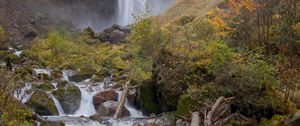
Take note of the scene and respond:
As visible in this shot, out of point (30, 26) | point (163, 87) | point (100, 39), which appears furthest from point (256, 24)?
point (30, 26)

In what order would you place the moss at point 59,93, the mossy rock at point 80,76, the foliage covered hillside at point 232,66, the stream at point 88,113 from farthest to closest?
the mossy rock at point 80,76 < the moss at point 59,93 < the stream at point 88,113 < the foliage covered hillside at point 232,66

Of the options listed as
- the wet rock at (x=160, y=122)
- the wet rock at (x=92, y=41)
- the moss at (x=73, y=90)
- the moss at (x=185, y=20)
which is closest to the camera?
the wet rock at (x=160, y=122)

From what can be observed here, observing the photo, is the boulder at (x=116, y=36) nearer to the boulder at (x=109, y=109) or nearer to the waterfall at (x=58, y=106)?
the waterfall at (x=58, y=106)

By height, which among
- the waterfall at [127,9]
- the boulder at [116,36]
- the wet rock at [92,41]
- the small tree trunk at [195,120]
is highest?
the waterfall at [127,9]

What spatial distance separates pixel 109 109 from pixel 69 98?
297cm

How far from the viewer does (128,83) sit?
2223 centimetres

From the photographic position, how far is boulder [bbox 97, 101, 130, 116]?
1925 centimetres

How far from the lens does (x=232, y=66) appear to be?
14.4 meters

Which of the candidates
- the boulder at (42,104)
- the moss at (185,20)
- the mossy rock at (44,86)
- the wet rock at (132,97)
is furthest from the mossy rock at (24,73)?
the moss at (185,20)

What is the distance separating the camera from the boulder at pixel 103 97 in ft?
70.2

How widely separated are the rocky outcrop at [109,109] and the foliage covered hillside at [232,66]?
2.96 ft

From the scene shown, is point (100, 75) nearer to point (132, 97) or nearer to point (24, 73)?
point (24, 73)

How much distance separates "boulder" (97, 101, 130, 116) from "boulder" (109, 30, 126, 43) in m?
30.8

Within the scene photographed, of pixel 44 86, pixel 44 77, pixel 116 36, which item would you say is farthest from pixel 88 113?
pixel 116 36
